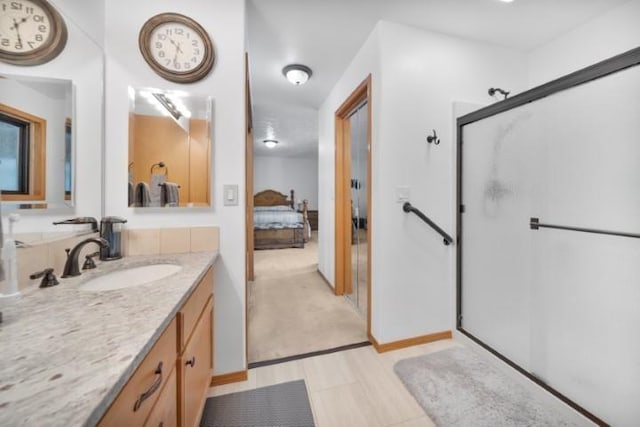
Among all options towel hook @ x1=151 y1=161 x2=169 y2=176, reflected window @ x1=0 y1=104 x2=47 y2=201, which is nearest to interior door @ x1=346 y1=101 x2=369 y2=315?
towel hook @ x1=151 y1=161 x2=169 y2=176

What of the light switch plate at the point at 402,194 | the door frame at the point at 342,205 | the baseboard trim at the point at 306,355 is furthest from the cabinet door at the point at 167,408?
the door frame at the point at 342,205

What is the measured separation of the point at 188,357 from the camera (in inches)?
37.1

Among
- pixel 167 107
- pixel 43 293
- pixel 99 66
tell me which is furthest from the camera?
pixel 167 107

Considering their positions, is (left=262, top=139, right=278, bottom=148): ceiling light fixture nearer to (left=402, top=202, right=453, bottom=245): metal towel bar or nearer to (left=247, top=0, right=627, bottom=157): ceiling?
(left=247, top=0, right=627, bottom=157): ceiling

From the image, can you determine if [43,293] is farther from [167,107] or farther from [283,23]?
[283,23]

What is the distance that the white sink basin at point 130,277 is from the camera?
40.7 inches

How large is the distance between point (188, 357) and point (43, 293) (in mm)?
527

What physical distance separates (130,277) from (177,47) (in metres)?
1.28

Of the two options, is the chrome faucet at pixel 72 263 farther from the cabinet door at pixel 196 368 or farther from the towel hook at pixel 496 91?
the towel hook at pixel 496 91

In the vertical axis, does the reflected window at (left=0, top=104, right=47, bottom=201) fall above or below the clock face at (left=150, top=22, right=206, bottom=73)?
below

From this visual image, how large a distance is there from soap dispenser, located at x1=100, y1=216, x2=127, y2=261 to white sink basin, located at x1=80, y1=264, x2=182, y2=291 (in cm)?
18

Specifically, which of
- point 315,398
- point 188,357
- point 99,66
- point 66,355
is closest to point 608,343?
point 315,398

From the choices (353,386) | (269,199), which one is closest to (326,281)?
(353,386)

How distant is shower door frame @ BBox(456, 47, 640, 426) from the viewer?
1.11 m
